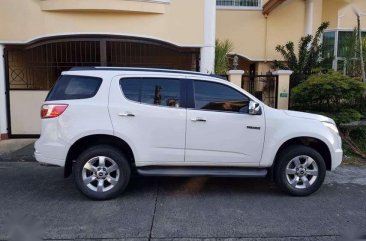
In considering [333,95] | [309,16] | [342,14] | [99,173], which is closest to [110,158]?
[99,173]

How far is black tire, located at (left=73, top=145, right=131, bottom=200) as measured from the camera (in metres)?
5.37

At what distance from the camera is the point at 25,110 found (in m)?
Result: 9.97

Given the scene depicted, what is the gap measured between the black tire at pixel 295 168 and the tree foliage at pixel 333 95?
3049mm

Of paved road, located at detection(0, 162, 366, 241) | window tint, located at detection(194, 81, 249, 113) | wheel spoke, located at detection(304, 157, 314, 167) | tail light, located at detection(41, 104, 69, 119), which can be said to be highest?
window tint, located at detection(194, 81, 249, 113)

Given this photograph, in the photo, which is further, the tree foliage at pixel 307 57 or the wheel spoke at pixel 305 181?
the tree foliage at pixel 307 57

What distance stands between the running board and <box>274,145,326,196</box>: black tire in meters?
0.24

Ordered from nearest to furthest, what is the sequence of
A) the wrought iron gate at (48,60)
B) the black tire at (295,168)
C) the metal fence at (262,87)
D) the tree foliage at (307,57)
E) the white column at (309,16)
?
the black tire at (295,168)
the wrought iron gate at (48,60)
the metal fence at (262,87)
the tree foliage at (307,57)
the white column at (309,16)

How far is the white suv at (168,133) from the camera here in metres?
5.40

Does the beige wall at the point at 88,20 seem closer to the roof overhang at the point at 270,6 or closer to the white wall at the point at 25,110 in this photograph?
the white wall at the point at 25,110

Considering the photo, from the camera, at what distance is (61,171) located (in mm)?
7199

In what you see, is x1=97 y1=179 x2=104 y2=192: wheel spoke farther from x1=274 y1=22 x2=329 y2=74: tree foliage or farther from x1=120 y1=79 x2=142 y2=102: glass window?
x1=274 y1=22 x2=329 y2=74: tree foliage

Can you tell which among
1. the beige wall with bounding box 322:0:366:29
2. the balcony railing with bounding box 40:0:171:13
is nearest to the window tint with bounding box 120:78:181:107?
the balcony railing with bounding box 40:0:171:13

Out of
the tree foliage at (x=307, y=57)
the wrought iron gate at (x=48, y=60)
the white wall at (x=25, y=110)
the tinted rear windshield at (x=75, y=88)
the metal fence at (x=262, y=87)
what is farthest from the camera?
the tree foliage at (x=307, y=57)

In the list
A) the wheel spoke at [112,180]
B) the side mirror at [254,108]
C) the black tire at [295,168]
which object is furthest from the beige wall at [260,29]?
the wheel spoke at [112,180]
